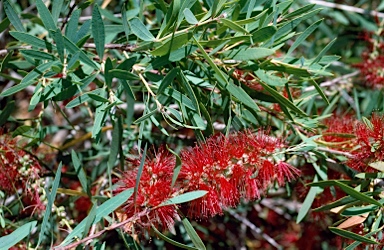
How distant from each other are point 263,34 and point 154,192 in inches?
14.8

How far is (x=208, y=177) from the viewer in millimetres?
1037

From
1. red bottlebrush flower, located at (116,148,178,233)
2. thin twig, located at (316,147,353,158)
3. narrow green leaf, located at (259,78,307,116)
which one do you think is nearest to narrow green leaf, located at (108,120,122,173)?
red bottlebrush flower, located at (116,148,178,233)

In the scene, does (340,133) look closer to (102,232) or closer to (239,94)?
(239,94)

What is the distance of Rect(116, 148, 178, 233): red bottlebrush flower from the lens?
1.01 metres

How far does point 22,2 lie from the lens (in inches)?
70.6

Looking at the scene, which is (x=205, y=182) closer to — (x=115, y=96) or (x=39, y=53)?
(x=115, y=96)

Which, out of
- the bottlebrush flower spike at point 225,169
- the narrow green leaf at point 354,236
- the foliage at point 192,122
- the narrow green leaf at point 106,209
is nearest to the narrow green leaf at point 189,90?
the foliage at point 192,122

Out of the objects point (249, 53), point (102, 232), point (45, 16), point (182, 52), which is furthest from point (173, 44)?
point (102, 232)

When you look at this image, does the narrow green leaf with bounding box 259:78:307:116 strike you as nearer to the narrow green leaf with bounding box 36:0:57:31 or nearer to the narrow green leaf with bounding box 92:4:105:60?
the narrow green leaf with bounding box 92:4:105:60

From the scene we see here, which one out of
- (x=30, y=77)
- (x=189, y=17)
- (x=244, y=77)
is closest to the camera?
(x=189, y=17)

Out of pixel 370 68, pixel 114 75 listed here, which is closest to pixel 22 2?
pixel 114 75

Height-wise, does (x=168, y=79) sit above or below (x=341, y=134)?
above

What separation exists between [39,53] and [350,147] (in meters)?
0.73

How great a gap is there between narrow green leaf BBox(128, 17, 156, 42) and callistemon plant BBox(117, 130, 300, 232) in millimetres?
239
